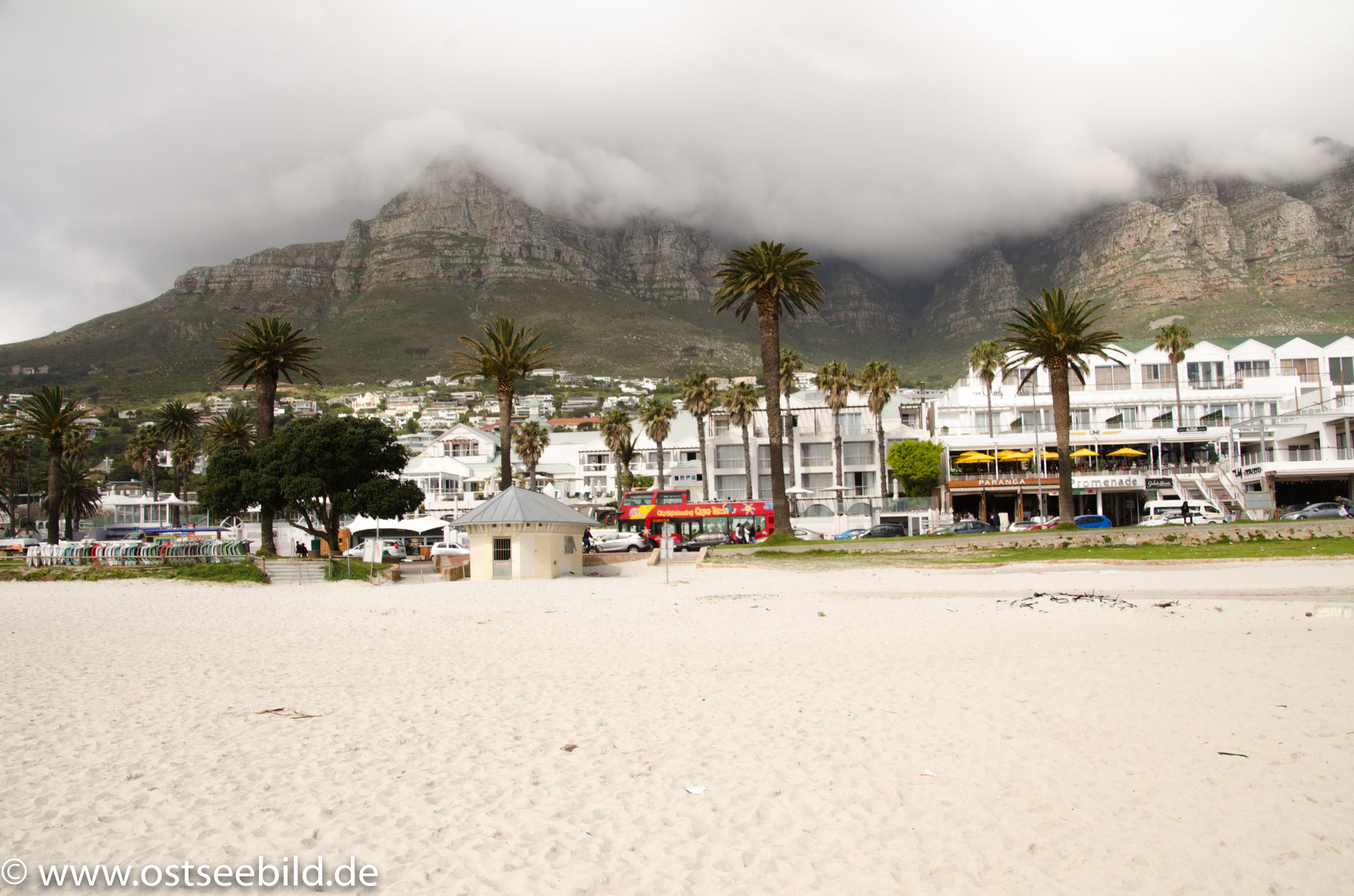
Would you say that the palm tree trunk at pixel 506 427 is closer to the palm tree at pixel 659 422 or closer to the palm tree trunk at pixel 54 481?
the palm tree at pixel 659 422

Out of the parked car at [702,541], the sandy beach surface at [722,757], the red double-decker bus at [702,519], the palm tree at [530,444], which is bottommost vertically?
the sandy beach surface at [722,757]

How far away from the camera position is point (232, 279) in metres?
192

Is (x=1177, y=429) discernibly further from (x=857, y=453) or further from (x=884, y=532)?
(x=884, y=532)

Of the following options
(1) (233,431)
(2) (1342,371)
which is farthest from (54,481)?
(2) (1342,371)

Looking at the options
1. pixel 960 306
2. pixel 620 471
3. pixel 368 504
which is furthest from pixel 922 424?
pixel 960 306

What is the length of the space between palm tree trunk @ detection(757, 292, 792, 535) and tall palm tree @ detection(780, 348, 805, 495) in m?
25.9

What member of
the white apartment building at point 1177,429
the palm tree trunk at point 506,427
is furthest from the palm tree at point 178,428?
the white apartment building at point 1177,429

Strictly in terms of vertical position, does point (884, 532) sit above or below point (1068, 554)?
above

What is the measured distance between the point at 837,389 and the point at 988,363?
42.3ft

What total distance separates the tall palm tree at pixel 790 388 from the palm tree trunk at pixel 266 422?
37792 mm

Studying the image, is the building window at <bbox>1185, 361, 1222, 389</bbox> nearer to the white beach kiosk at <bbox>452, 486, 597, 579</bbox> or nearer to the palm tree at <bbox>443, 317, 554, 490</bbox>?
the palm tree at <bbox>443, 317, 554, 490</bbox>

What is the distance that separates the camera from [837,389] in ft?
221

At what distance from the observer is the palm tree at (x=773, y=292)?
4047 centimetres

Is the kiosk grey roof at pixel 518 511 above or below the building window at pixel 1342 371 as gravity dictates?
below
